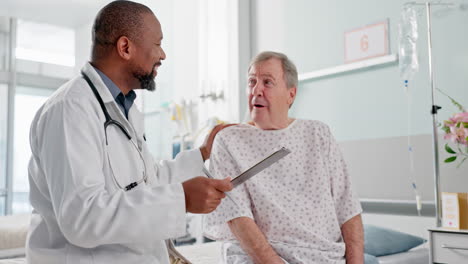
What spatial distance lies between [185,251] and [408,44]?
1.76 meters

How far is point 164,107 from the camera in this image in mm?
4922

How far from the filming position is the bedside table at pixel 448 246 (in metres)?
2.18

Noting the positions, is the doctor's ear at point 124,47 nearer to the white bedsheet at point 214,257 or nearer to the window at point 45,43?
the white bedsheet at point 214,257

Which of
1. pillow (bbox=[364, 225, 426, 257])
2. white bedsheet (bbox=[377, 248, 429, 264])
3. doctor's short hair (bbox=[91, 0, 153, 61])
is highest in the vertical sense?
doctor's short hair (bbox=[91, 0, 153, 61])

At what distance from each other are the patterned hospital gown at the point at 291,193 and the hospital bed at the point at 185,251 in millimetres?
612

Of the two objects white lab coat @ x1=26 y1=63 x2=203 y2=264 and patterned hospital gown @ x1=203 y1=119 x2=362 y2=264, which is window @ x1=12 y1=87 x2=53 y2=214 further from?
white lab coat @ x1=26 y1=63 x2=203 y2=264

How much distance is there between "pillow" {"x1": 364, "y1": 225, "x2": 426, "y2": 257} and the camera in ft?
7.98

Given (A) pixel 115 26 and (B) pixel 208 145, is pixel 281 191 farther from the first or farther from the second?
(A) pixel 115 26

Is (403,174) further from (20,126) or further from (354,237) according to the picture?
(20,126)

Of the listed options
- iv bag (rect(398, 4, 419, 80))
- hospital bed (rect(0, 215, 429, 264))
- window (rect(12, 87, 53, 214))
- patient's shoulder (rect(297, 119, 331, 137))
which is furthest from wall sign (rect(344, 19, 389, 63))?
window (rect(12, 87, 53, 214))

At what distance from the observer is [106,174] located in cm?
116

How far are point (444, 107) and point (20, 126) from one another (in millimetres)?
4671

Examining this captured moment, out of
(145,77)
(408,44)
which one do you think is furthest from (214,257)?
(408,44)

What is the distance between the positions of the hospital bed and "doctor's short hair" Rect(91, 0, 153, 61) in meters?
1.32
